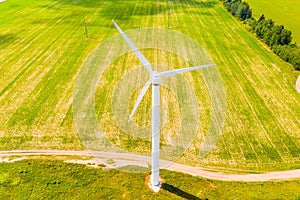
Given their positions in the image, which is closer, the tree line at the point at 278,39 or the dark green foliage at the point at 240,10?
the tree line at the point at 278,39

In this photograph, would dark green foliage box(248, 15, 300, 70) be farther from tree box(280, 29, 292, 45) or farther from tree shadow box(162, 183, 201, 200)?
tree shadow box(162, 183, 201, 200)

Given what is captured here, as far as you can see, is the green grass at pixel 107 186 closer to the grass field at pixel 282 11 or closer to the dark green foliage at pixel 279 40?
the dark green foliage at pixel 279 40

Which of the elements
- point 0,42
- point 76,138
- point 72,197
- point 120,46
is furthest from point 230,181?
point 0,42

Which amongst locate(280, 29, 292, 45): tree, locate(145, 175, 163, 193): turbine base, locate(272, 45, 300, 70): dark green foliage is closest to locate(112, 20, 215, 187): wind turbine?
locate(145, 175, 163, 193): turbine base

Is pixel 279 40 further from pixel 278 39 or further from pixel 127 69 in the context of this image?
pixel 127 69

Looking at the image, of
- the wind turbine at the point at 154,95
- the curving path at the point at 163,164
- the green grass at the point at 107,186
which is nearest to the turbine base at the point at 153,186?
the wind turbine at the point at 154,95

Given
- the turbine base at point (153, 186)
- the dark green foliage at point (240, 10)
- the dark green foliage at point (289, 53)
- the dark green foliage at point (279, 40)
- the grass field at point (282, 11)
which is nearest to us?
the turbine base at point (153, 186)

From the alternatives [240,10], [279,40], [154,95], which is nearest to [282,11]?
[240,10]
